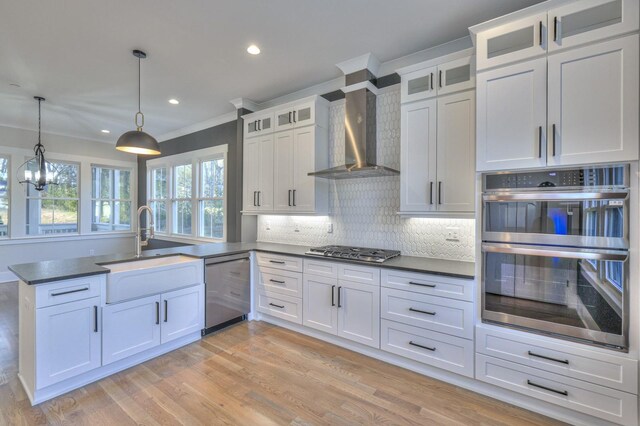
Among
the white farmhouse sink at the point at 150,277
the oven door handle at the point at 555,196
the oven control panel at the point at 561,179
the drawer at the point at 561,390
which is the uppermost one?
the oven control panel at the point at 561,179

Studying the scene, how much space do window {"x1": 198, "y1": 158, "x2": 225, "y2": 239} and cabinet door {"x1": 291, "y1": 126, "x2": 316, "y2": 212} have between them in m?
1.96

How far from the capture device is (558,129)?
2.01 m

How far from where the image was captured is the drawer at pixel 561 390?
1833 millimetres

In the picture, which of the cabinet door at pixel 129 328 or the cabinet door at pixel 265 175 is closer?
the cabinet door at pixel 129 328

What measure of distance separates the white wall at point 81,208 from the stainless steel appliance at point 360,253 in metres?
5.97

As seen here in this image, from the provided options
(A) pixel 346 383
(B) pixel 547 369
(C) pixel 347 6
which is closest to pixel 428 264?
(B) pixel 547 369

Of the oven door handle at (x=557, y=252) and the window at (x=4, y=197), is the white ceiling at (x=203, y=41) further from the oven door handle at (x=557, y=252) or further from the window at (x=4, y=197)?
A: the window at (x=4, y=197)

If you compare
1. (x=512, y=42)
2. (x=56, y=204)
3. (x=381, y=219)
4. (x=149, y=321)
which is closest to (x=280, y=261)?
(x=381, y=219)

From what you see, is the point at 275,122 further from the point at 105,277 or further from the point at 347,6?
the point at 105,277

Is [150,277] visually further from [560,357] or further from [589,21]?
[589,21]

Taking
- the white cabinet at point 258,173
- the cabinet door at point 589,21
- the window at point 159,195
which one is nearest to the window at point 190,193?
the window at point 159,195

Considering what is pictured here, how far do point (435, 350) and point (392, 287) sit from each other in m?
0.61

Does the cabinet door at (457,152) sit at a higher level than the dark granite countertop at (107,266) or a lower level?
higher

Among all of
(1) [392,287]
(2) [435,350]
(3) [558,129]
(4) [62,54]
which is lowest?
(2) [435,350]
